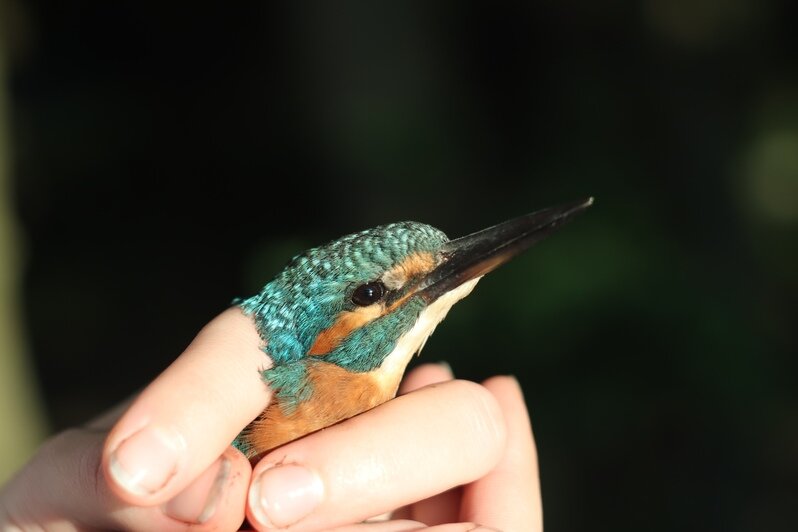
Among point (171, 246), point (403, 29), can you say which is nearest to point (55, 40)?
point (171, 246)

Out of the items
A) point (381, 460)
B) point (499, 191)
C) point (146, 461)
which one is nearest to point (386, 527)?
point (381, 460)

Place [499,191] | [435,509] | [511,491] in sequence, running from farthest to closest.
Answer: [499,191]
[435,509]
[511,491]

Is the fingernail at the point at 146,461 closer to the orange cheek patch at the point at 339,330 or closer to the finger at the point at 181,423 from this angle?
the finger at the point at 181,423

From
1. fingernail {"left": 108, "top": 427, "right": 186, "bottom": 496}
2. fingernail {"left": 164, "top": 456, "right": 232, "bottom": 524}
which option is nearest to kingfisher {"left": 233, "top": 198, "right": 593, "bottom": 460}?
fingernail {"left": 164, "top": 456, "right": 232, "bottom": 524}

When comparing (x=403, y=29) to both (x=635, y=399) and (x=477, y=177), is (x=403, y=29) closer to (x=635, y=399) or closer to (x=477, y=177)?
(x=477, y=177)

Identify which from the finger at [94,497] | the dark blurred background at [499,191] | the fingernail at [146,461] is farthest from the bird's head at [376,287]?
the dark blurred background at [499,191]

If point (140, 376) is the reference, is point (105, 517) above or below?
above

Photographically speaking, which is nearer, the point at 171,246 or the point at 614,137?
the point at 614,137

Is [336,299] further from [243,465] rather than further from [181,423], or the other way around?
[181,423]
